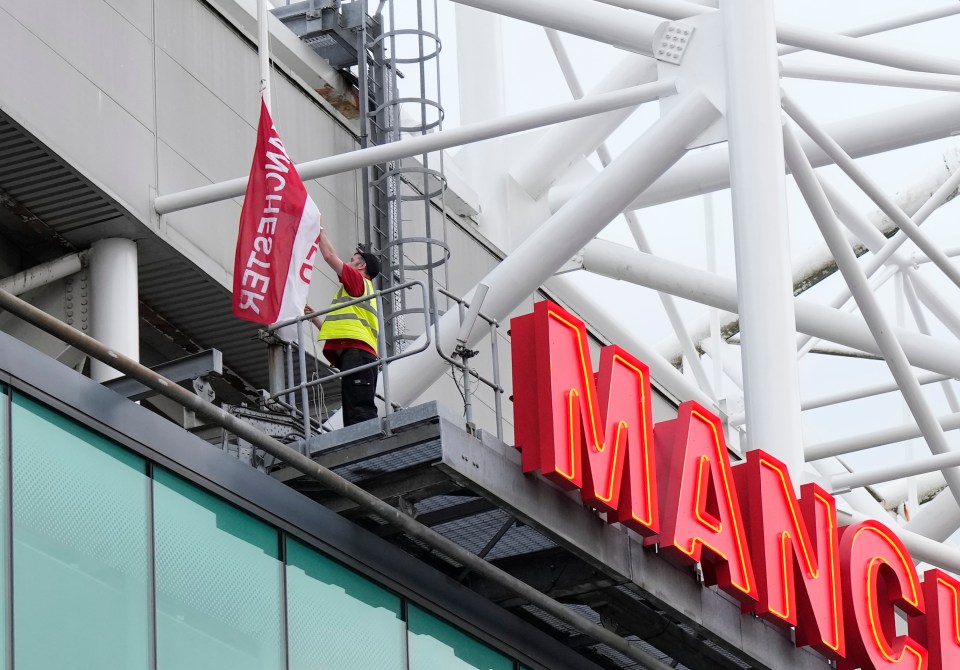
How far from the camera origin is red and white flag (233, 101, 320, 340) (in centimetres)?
2147

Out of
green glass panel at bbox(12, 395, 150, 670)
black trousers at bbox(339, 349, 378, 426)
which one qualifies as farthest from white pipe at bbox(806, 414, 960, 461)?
green glass panel at bbox(12, 395, 150, 670)

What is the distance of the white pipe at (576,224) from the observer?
82.2 feet

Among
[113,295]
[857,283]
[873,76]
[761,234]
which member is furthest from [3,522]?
[873,76]

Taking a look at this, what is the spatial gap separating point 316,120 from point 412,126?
3.04 m

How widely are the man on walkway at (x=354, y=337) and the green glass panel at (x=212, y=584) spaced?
8.94 feet

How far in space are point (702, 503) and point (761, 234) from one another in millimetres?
3912

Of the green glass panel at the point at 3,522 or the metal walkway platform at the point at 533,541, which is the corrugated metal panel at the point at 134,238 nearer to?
the metal walkway platform at the point at 533,541

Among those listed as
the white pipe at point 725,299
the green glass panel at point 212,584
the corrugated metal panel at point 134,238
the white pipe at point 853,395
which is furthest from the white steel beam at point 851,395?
the green glass panel at point 212,584

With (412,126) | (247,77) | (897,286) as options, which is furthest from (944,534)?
(247,77)

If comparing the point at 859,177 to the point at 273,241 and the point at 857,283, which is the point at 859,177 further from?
the point at 273,241

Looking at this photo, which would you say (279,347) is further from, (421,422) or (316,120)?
(316,120)

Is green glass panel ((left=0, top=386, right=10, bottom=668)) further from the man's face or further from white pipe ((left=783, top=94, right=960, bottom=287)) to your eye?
white pipe ((left=783, top=94, right=960, bottom=287))

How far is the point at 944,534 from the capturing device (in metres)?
44.1

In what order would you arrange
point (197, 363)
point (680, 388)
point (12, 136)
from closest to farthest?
point (197, 363) < point (12, 136) < point (680, 388)
